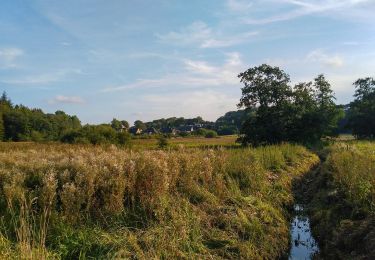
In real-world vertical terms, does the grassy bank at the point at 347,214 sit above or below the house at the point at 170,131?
below

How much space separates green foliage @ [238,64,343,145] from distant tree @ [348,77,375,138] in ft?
48.2

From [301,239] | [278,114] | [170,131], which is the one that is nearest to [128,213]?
[301,239]

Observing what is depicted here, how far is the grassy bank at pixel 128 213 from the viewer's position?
23.0ft

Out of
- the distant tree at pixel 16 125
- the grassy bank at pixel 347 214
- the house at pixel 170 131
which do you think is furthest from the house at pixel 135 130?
the grassy bank at pixel 347 214

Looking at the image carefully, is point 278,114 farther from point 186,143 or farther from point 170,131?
point 170,131

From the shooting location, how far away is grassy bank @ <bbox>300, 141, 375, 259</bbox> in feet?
27.0

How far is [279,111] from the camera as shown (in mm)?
53656

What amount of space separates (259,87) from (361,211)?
45773mm

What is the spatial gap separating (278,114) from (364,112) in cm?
2519

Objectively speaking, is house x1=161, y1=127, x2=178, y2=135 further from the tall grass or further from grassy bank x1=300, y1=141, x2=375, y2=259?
grassy bank x1=300, y1=141, x2=375, y2=259

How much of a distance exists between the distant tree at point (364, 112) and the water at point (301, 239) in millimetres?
61947

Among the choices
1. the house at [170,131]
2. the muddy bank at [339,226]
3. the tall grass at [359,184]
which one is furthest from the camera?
the house at [170,131]

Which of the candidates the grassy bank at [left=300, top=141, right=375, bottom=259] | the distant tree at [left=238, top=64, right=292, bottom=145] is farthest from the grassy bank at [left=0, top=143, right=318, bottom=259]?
the distant tree at [left=238, top=64, right=292, bottom=145]

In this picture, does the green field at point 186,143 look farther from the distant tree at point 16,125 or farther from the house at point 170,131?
the house at point 170,131
